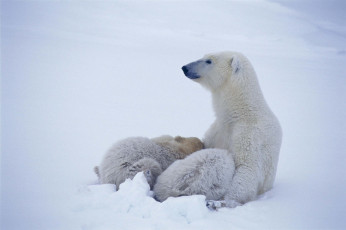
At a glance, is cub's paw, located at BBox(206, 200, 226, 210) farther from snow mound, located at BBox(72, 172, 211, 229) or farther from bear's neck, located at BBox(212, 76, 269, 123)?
bear's neck, located at BBox(212, 76, 269, 123)

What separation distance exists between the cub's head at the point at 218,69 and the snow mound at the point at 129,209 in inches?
63.8

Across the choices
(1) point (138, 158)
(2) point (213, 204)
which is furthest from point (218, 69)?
(2) point (213, 204)

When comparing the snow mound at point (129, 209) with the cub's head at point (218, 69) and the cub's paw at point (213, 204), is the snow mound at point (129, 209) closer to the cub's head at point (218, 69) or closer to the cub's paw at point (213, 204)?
the cub's paw at point (213, 204)

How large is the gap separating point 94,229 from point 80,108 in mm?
4358

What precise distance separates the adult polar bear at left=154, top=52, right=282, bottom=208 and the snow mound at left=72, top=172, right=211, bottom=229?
0.91 ft

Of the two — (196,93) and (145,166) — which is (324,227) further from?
(196,93)

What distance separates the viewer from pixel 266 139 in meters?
3.85

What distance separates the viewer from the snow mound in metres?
2.68

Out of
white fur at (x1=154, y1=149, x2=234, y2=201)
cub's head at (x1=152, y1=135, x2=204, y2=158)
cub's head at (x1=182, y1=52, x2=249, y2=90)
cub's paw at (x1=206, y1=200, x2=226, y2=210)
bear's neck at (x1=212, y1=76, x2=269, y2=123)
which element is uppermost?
cub's head at (x1=182, y1=52, x2=249, y2=90)

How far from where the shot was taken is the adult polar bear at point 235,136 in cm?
332

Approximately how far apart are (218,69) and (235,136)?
2.73ft

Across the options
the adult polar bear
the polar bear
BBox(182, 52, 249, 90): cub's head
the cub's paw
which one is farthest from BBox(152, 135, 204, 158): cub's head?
the cub's paw

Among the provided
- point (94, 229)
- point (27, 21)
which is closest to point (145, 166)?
point (94, 229)

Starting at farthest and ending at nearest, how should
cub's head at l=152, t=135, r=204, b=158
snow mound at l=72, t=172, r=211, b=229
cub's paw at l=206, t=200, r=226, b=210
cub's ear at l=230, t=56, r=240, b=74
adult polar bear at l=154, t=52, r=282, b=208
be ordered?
1. cub's ear at l=230, t=56, r=240, b=74
2. cub's head at l=152, t=135, r=204, b=158
3. adult polar bear at l=154, t=52, r=282, b=208
4. cub's paw at l=206, t=200, r=226, b=210
5. snow mound at l=72, t=172, r=211, b=229
